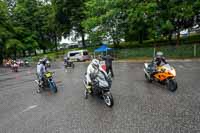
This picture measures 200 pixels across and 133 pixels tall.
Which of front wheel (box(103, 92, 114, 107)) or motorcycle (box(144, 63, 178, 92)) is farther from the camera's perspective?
motorcycle (box(144, 63, 178, 92))

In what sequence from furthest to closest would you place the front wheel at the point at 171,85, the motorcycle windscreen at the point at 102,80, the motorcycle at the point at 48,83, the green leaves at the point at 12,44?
→ 1. the green leaves at the point at 12,44
2. the motorcycle at the point at 48,83
3. the front wheel at the point at 171,85
4. the motorcycle windscreen at the point at 102,80

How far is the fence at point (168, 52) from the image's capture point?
24570 mm

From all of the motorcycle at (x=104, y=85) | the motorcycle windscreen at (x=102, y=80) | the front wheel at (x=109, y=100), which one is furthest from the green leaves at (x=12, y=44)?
the front wheel at (x=109, y=100)

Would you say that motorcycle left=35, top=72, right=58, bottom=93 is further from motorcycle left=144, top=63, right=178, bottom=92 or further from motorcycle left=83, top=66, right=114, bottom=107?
motorcycle left=144, top=63, right=178, bottom=92

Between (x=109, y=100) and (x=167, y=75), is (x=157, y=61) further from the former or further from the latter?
(x=109, y=100)

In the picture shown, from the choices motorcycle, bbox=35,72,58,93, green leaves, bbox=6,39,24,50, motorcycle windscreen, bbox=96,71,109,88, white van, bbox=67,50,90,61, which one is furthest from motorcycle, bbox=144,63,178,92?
green leaves, bbox=6,39,24,50

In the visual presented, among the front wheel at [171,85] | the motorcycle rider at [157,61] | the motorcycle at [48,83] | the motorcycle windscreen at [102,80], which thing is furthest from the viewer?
the motorcycle at [48,83]

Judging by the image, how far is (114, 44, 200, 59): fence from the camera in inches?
967

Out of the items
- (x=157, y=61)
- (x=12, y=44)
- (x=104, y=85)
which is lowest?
(x=104, y=85)

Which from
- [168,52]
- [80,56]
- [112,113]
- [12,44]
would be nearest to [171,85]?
[112,113]

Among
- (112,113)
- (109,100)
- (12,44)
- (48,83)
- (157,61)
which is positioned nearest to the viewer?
(112,113)

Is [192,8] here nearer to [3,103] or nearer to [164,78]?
[164,78]

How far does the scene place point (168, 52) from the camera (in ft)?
87.7

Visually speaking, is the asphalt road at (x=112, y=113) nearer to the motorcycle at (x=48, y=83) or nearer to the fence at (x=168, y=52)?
the motorcycle at (x=48, y=83)
